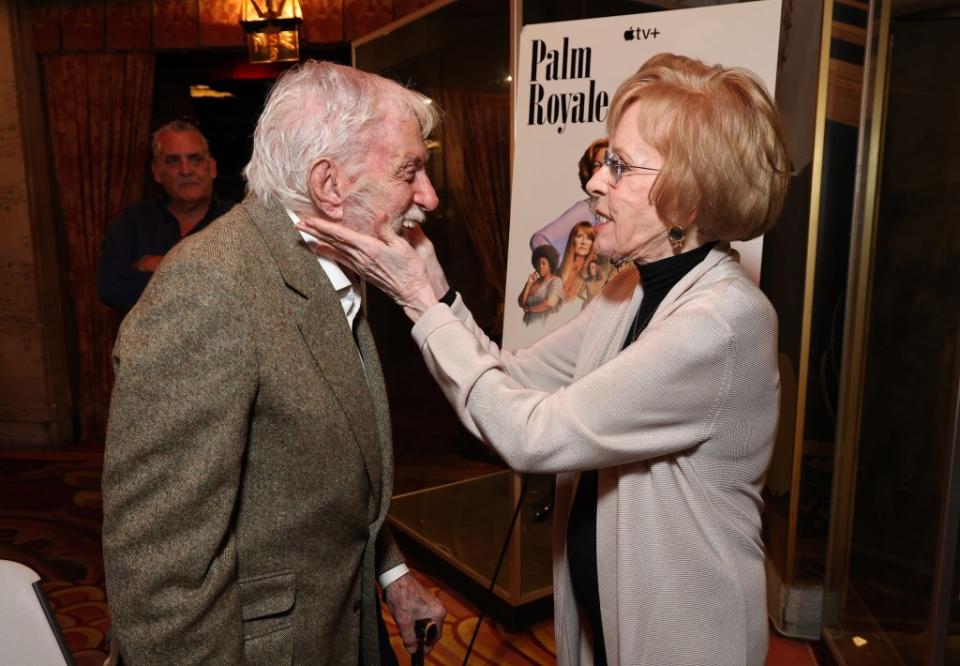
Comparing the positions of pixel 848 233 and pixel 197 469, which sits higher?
pixel 848 233

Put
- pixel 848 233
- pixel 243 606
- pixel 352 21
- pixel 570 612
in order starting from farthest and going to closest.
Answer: pixel 352 21 → pixel 848 233 → pixel 570 612 → pixel 243 606

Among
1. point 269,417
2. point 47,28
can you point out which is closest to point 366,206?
point 269,417

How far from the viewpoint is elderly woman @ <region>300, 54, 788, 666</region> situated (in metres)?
1.23

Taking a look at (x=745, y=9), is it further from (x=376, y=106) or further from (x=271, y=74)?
(x=271, y=74)

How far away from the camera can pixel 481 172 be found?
3.35m

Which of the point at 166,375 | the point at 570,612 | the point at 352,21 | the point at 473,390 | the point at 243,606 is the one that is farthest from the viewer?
the point at 352,21

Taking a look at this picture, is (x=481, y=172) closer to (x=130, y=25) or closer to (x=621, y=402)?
(x=621, y=402)

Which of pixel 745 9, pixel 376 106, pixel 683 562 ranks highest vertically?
pixel 745 9

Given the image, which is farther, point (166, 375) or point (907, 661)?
point (907, 661)

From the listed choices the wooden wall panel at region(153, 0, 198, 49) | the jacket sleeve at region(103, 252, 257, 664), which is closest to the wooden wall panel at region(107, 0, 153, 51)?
the wooden wall panel at region(153, 0, 198, 49)

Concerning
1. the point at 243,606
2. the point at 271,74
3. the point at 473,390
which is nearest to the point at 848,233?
the point at 473,390

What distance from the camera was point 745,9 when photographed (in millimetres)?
2033

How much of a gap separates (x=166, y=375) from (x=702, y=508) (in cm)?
89

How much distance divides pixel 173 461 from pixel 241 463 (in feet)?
0.38
